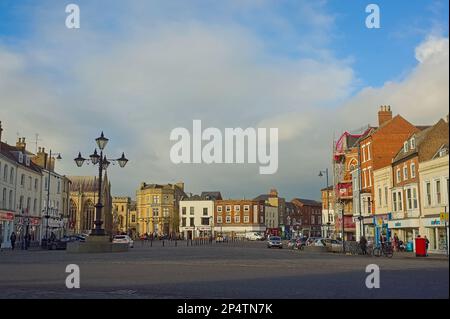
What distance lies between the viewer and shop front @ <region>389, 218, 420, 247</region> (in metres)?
44.6

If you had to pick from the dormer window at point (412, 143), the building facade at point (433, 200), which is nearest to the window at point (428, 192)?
the building facade at point (433, 200)

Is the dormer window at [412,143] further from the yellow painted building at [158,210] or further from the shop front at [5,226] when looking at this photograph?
the yellow painted building at [158,210]

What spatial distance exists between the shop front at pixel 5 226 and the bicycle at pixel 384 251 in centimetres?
3883

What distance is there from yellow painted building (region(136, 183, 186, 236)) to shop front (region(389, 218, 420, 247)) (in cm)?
8600

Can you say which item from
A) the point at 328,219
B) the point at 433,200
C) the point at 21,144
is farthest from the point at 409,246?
the point at 21,144

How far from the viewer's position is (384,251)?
35.7m

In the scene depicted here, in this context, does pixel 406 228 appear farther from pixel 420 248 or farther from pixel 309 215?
pixel 309 215

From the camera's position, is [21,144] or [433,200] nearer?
[433,200]

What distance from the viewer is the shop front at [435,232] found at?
Result: 130 feet

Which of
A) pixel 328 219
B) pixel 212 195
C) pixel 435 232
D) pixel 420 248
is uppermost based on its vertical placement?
pixel 212 195

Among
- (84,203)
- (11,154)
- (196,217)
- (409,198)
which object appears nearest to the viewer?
(409,198)

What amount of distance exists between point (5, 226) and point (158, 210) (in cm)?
7783

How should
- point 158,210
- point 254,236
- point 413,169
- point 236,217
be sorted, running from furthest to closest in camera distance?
point 158,210, point 236,217, point 254,236, point 413,169
